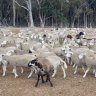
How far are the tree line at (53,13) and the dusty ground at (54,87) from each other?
38.5 m

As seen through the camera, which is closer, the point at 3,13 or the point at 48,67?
the point at 48,67

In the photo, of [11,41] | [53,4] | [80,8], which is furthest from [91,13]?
[11,41]

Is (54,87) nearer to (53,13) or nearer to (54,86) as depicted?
(54,86)

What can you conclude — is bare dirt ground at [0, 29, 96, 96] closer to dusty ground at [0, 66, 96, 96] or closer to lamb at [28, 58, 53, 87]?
dusty ground at [0, 66, 96, 96]

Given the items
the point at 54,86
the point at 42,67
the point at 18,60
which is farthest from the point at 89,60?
the point at 18,60

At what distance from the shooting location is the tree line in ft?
169

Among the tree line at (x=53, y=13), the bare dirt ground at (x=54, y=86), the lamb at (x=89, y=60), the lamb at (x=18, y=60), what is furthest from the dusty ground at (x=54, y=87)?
the tree line at (x=53, y=13)

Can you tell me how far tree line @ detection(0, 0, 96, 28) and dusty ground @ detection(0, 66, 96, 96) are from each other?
126 feet

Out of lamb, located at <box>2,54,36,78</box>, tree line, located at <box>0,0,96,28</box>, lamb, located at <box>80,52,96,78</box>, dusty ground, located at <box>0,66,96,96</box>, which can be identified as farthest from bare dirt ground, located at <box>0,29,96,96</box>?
tree line, located at <box>0,0,96,28</box>

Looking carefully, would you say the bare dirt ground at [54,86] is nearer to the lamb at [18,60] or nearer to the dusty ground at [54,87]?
the dusty ground at [54,87]

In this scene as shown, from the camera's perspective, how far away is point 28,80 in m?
11.0

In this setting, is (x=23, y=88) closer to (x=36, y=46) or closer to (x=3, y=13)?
(x=36, y=46)

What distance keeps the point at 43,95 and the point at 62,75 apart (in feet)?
8.52

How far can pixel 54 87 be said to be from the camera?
10094 mm
